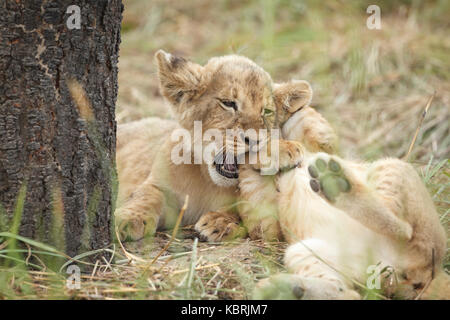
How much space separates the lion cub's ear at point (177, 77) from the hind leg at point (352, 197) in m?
1.27

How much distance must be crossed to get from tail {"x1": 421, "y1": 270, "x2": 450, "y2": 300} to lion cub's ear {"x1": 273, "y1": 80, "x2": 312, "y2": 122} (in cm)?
155

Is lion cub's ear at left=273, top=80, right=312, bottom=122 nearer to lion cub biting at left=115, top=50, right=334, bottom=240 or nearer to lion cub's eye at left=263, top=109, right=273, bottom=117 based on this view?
lion cub biting at left=115, top=50, right=334, bottom=240

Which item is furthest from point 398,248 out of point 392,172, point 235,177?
point 235,177

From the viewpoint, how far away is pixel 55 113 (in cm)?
250

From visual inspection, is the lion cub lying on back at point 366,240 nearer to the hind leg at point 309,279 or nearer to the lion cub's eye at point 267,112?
the hind leg at point 309,279

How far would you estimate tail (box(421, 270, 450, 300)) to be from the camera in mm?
2463

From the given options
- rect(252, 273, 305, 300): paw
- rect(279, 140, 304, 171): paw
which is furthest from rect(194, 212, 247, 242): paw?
rect(252, 273, 305, 300): paw

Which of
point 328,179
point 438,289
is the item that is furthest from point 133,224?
point 438,289

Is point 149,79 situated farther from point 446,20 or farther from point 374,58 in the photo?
point 446,20

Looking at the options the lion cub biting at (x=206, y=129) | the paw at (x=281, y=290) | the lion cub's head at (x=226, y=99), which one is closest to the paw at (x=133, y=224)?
the lion cub biting at (x=206, y=129)

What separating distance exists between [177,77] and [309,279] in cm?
164

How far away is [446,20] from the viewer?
309 inches

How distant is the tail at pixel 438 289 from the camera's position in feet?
8.08

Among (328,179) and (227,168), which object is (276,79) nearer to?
(227,168)
